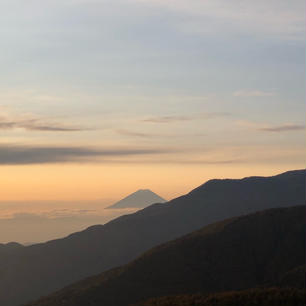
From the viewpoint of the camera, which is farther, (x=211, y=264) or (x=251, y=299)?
(x=211, y=264)

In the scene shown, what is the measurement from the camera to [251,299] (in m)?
65.4

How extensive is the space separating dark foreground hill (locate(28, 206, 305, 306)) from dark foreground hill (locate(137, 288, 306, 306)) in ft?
164

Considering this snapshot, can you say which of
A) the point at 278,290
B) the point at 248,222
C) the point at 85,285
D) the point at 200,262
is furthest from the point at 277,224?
the point at 278,290

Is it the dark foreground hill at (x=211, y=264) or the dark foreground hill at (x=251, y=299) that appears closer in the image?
the dark foreground hill at (x=251, y=299)

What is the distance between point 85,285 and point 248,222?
149 ft

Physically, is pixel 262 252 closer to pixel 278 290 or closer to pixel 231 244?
pixel 231 244

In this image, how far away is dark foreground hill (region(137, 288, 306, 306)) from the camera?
6384 cm

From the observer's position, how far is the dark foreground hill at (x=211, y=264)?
125m

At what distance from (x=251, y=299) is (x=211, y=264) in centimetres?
7445

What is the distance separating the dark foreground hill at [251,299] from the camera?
209 ft

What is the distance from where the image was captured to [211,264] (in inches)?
5482

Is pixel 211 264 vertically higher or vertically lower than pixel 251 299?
lower

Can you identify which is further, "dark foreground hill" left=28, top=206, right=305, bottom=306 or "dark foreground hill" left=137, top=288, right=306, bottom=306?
"dark foreground hill" left=28, top=206, right=305, bottom=306

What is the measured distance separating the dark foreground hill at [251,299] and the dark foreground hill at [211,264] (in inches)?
1967
